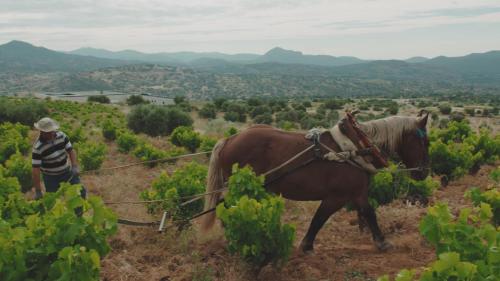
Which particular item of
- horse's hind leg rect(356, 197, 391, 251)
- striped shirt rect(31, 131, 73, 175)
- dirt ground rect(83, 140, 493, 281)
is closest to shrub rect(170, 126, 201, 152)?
dirt ground rect(83, 140, 493, 281)

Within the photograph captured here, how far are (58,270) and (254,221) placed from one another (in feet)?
6.60

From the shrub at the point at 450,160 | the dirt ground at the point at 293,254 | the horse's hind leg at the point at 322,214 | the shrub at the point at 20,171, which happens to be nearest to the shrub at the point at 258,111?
the shrub at the point at 450,160

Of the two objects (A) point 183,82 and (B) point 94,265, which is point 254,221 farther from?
(A) point 183,82

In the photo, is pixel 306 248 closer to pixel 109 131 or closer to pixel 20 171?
pixel 20 171

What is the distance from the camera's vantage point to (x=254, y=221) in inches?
185

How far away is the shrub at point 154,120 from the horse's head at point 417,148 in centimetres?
2161

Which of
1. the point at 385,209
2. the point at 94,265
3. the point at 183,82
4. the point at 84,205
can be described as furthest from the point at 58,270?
the point at 183,82

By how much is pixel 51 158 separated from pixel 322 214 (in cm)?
378

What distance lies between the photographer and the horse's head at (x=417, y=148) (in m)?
6.14

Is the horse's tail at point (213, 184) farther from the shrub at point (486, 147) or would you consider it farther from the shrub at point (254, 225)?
the shrub at point (486, 147)

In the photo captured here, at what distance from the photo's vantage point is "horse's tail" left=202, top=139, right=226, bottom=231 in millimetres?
6121

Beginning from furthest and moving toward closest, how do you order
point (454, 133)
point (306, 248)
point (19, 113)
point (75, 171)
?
point (19, 113), point (454, 133), point (75, 171), point (306, 248)

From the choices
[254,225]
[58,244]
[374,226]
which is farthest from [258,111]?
[58,244]

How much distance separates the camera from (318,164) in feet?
18.8
